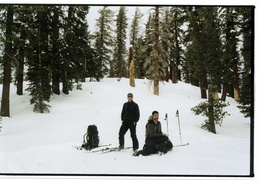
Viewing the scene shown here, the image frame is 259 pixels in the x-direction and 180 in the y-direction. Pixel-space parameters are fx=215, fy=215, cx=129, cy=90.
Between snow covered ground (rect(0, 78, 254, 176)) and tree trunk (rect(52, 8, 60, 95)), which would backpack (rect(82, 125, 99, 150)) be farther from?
tree trunk (rect(52, 8, 60, 95))

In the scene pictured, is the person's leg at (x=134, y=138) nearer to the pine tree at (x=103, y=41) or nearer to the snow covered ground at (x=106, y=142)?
the snow covered ground at (x=106, y=142)

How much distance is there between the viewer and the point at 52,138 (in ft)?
29.6

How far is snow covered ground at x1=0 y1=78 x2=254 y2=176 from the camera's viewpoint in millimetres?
6555

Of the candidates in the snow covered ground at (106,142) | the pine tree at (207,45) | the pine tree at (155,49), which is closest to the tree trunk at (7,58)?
the snow covered ground at (106,142)

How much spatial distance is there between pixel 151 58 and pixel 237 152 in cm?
1248

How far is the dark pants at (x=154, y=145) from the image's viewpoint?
7099mm

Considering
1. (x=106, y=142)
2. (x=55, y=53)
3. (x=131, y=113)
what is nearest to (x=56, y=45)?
(x=55, y=53)

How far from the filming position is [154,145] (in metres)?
7.23

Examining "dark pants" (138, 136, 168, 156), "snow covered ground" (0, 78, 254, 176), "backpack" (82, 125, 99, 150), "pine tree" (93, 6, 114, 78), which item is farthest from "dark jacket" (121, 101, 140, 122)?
"pine tree" (93, 6, 114, 78)

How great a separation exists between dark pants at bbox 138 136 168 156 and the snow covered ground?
0.22 metres

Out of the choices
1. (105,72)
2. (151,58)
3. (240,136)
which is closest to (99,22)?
(105,72)

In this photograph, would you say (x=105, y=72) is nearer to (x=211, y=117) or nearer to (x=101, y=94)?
(x=101, y=94)

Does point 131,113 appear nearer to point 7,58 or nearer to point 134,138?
point 134,138

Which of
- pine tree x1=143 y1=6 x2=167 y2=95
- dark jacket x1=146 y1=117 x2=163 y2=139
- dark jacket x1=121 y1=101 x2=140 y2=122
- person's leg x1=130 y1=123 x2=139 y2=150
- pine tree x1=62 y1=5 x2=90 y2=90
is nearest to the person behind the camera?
dark jacket x1=146 y1=117 x2=163 y2=139
